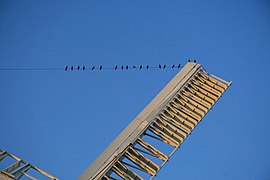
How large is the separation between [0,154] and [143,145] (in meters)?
10.4

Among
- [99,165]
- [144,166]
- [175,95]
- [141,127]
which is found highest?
[175,95]

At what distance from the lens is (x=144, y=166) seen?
32.6m

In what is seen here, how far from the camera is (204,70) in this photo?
40.5 metres

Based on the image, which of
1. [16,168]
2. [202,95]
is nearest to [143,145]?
[202,95]

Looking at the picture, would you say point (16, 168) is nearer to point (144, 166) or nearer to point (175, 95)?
point (144, 166)

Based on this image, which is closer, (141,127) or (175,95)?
(141,127)

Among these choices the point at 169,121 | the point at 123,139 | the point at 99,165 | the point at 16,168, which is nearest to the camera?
the point at 16,168

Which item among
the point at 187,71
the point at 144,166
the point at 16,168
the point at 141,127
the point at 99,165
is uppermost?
the point at 187,71

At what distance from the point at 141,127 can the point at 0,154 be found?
10859mm

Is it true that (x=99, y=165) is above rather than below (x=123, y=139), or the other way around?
below

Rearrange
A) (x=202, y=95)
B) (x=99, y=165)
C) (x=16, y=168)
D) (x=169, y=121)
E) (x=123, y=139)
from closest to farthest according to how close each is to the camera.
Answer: (x=16, y=168) < (x=99, y=165) < (x=123, y=139) < (x=169, y=121) < (x=202, y=95)

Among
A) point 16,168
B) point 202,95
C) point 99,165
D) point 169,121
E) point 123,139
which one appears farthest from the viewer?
point 202,95

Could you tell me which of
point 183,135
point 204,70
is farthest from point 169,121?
point 204,70

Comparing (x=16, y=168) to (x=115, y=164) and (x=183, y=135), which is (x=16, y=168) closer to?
(x=115, y=164)
